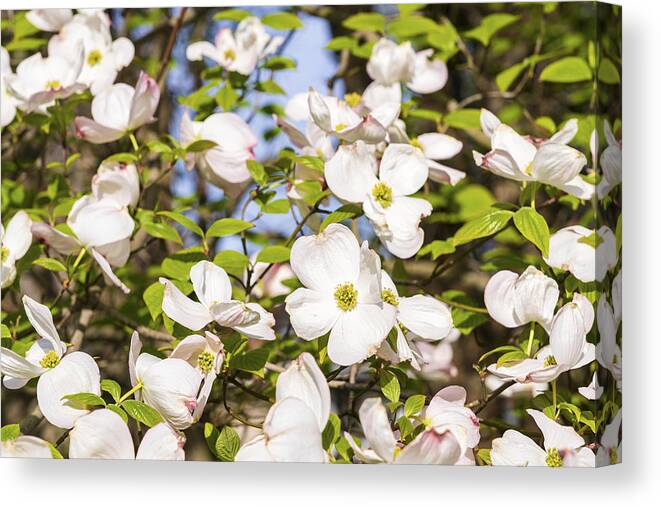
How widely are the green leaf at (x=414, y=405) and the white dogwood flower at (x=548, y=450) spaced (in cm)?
9

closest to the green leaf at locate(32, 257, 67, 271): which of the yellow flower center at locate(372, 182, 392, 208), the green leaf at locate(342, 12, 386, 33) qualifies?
the yellow flower center at locate(372, 182, 392, 208)

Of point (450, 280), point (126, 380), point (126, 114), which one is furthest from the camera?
point (450, 280)

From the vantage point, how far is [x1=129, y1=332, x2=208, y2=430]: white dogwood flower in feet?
3.12

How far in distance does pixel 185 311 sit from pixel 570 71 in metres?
0.52

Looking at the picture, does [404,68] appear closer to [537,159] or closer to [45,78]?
[537,159]

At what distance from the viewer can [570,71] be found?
1.10m

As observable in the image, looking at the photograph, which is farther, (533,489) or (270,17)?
(270,17)

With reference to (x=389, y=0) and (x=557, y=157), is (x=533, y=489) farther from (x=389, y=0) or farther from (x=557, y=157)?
(x=389, y=0)

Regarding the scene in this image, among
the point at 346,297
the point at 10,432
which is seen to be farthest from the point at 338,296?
the point at 10,432

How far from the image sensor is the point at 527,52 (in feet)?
4.34

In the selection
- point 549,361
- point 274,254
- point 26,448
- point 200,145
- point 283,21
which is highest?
point 283,21

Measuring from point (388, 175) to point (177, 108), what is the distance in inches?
15.3

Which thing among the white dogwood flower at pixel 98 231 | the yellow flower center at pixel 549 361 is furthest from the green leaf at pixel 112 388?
the yellow flower center at pixel 549 361

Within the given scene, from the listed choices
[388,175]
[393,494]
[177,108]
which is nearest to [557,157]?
[388,175]
